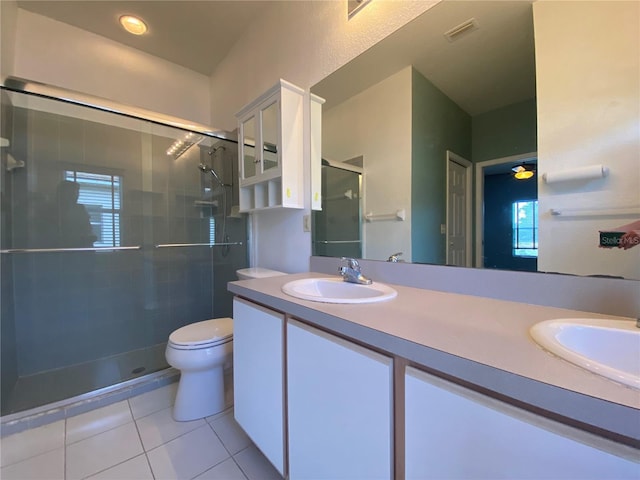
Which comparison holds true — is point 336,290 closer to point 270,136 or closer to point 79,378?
point 270,136

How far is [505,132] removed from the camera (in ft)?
2.90

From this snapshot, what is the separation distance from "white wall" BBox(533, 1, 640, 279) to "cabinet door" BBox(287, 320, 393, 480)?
0.65m

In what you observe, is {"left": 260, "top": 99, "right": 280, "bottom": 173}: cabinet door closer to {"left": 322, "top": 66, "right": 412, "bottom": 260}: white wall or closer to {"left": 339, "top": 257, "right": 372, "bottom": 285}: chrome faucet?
{"left": 322, "top": 66, "right": 412, "bottom": 260}: white wall

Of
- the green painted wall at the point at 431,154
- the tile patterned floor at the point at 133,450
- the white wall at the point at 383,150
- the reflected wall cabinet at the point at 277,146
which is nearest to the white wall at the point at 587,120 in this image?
the green painted wall at the point at 431,154

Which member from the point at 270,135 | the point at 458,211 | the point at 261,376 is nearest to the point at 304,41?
the point at 270,135

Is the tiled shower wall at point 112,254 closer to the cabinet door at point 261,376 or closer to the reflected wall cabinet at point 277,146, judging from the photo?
the reflected wall cabinet at point 277,146

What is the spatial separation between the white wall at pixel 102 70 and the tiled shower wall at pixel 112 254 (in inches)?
17.4

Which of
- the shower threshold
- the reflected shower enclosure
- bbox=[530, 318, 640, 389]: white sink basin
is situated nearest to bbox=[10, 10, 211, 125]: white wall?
the reflected shower enclosure

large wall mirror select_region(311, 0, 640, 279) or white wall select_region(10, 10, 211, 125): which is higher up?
white wall select_region(10, 10, 211, 125)

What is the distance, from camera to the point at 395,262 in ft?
3.85

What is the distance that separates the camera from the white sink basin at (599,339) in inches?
20.7

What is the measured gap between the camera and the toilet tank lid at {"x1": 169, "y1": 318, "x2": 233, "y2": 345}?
55.6 inches

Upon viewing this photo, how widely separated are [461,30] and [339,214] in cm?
93

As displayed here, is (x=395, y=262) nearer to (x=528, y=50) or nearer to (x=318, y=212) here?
(x=318, y=212)
